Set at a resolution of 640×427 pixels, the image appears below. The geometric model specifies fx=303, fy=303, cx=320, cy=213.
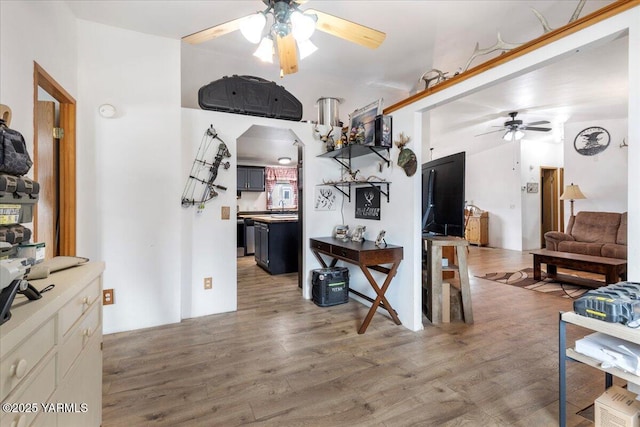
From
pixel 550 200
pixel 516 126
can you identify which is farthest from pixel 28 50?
pixel 550 200

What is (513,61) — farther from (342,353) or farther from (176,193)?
(176,193)

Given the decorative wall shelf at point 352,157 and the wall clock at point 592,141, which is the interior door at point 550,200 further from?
the decorative wall shelf at point 352,157

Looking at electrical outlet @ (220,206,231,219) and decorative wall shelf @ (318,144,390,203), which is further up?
decorative wall shelf @ (318,144,390,203)

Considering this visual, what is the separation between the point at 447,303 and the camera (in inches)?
121

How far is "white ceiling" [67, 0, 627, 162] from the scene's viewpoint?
8.25ft

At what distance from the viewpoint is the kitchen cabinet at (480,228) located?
26.0 ft

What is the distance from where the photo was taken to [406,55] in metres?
3.39

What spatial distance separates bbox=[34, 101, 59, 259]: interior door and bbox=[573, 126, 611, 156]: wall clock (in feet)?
27.1

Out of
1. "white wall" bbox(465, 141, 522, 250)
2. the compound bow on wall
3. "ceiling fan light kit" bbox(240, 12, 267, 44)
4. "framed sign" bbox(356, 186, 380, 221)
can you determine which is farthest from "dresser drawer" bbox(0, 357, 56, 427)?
"white wall" bbox(465, 141, 522, 250)

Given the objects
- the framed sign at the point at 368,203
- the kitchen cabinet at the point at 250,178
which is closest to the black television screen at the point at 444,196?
the framed sign at the point at 368,203

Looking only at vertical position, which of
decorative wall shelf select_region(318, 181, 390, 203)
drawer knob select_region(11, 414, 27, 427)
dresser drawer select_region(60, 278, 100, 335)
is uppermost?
decorative wall shelf select_region(318, 181, 390, 203)

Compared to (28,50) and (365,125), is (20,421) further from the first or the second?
(365,125)

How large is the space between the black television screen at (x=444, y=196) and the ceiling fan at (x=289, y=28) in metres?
1.53

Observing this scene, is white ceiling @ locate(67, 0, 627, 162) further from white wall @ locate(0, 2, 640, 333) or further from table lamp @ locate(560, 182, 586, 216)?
table lamp @ locate(560, 182, 586, 216)
